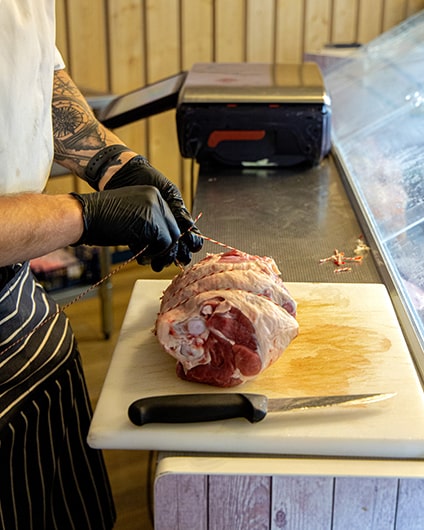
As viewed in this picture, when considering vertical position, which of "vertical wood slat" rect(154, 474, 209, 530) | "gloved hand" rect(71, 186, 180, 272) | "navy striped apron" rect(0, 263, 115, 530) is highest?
"gloved hand" rect(71, 186, 180, 272)

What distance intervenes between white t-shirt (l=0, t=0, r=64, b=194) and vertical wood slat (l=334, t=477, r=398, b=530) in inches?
30.6

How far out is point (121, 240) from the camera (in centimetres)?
120

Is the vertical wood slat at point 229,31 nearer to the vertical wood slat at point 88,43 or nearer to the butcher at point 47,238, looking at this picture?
the vertical wood slat at point 88,43

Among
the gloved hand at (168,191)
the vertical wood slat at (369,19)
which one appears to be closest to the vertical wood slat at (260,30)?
the vertical wood slat at (369,19)

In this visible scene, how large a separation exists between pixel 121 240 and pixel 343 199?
2.88ft

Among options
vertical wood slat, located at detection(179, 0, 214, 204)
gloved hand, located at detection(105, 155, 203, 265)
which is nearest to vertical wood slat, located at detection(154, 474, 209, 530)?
gloved hand, located at detection(105, 155, 203, 265)

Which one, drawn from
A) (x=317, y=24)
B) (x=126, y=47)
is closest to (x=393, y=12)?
(x=317, y=24)

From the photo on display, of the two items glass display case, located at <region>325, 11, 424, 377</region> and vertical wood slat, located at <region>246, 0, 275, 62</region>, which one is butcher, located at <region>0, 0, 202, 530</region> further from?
vertical wood slat, located at <region>246, 0, 275, 62</region>

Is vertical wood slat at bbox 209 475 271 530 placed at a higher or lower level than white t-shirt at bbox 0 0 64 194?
lower

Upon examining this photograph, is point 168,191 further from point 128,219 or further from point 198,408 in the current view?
point 198,408

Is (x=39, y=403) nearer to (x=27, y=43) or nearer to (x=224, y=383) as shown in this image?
(x=224, y=383)

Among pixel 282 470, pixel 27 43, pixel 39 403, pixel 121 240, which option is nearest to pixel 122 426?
pixel 282 470

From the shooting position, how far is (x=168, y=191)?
1.43m

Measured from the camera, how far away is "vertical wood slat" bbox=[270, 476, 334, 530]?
0.91 meters
